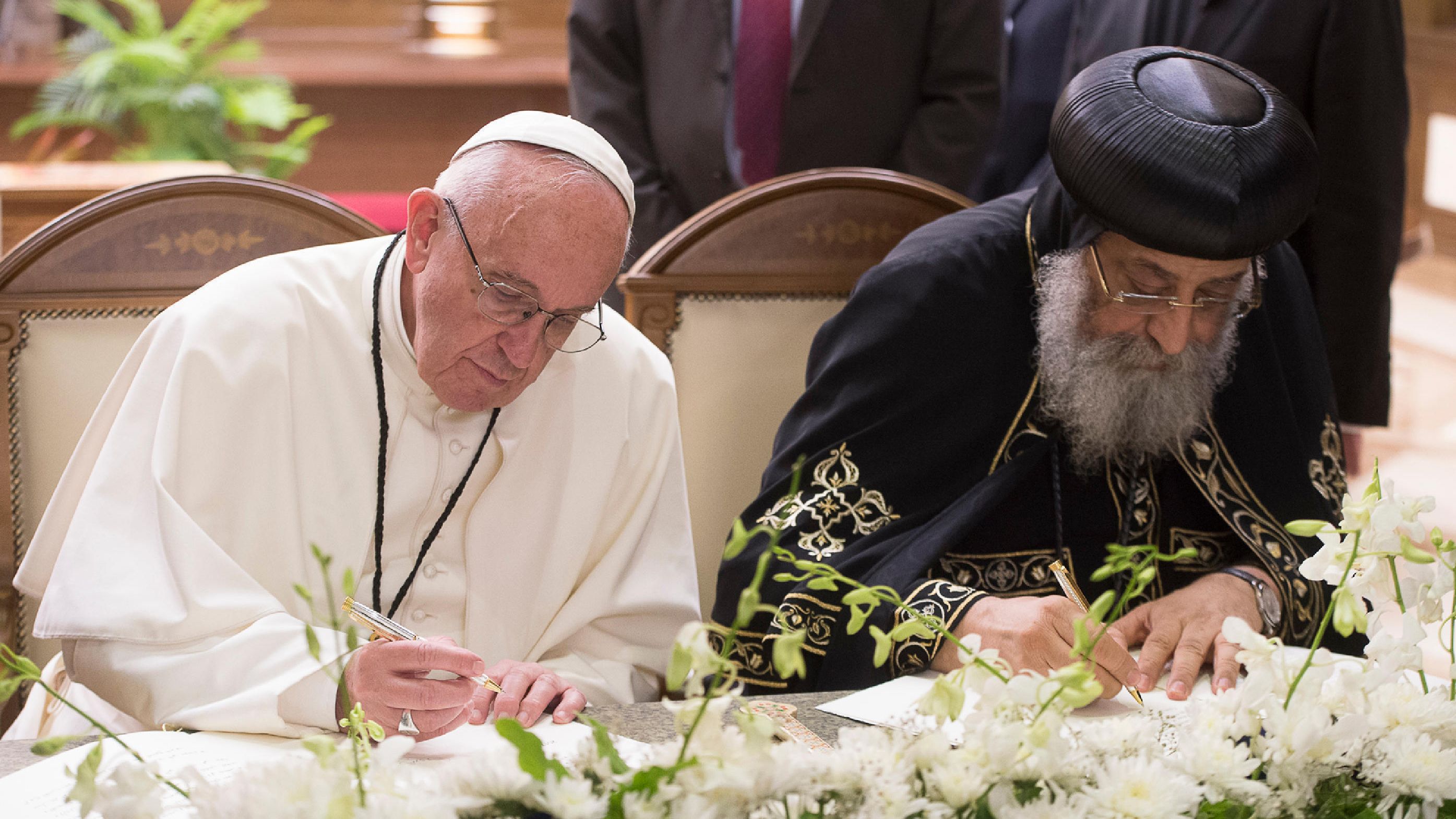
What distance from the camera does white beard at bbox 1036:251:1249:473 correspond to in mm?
2830

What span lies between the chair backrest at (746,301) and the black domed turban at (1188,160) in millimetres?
606

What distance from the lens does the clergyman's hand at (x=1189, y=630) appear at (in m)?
2.33

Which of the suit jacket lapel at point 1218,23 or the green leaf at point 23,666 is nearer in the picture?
the green leaf at point 23,666

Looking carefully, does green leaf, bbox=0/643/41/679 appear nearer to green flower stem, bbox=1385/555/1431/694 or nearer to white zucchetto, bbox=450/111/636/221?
green flower stem, bbox=1385/555/1431/694

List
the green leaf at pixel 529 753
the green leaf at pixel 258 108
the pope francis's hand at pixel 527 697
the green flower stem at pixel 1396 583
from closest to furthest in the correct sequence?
the green leaf at pixel 529 753, the green flower stem at pixel 1396 583, the pope francis's hand at pixel 527 697, the green leaf at pixel 258 108

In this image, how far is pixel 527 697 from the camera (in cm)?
204

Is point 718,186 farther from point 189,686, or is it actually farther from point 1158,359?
point 189,686

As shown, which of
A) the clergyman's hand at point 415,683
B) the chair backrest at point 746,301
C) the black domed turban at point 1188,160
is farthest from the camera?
the chair backrest at point 746,301

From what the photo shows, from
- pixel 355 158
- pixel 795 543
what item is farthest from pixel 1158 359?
pixel 355 158

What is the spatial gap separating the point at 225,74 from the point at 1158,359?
666 centimetres

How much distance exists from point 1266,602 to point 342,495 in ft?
5.46

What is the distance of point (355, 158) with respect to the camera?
9.20m

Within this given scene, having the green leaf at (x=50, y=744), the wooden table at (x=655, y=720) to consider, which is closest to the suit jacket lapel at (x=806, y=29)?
the wooden table at (x=655, y=720)

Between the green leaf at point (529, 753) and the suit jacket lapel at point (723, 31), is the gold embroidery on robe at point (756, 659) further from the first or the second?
the suit jacket lapel at point (723, 31)
